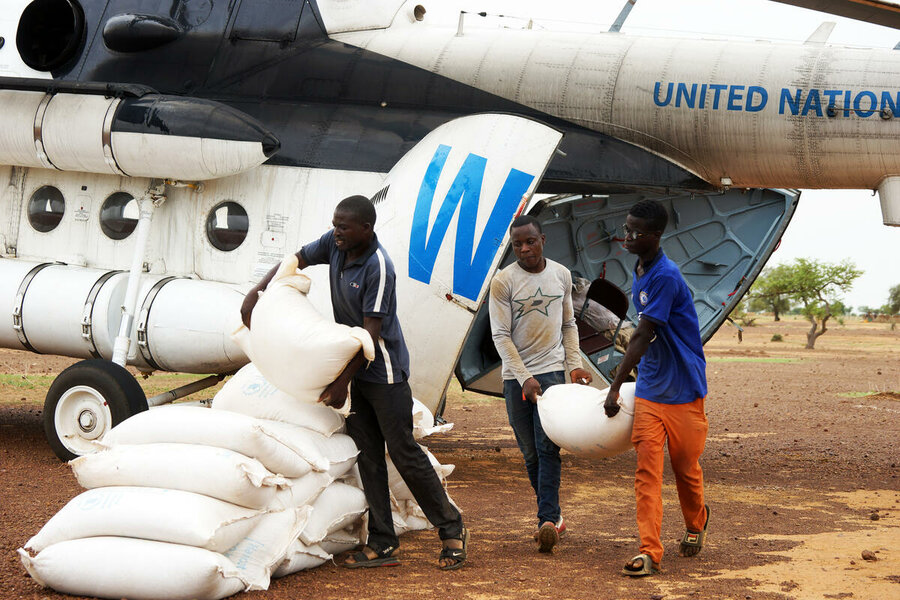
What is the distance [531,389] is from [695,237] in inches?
205

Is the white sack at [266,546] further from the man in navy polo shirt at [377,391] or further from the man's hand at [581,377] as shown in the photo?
the man's hand at [581,377]

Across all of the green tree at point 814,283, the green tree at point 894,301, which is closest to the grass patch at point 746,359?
the green tree at point 814,283

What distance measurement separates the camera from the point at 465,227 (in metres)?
7.77

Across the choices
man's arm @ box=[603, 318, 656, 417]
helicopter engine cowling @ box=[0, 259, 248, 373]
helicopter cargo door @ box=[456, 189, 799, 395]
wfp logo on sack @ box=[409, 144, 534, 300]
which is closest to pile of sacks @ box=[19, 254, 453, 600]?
man's arm @ box=[603, 318, 656, 417]

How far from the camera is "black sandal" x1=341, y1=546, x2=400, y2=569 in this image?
216 inches

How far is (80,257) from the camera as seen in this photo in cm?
953

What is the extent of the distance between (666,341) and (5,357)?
65.0ft

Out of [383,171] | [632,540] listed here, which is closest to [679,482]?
[632,540]

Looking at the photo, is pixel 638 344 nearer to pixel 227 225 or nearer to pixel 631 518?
pixel 631 518

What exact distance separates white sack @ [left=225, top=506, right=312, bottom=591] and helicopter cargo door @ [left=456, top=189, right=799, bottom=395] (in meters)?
5.45

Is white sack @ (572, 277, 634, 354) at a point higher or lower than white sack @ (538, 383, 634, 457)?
higher

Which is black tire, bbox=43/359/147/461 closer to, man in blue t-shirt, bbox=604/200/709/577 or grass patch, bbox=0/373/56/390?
man in blue t-shirt, bbox=604/200/709/577

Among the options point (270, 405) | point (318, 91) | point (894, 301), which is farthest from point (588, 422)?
point (894, 301)

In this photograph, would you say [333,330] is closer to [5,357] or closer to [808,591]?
[808,591]
